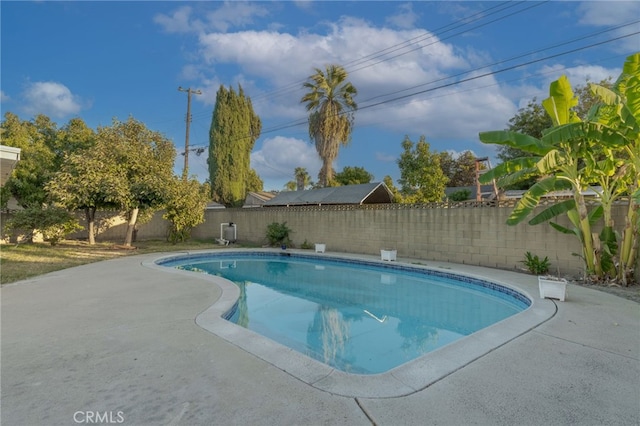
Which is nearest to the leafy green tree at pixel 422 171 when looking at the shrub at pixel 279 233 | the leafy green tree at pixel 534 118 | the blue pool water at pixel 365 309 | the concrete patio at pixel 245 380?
the shrub at pixel 279 233

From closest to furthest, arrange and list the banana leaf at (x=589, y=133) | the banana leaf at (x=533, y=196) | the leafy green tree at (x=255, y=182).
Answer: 1. the banana leaf at (x=589, y=133)
2. the banana leaf at (x=533, y=196)
3. the leafy green tree at (x=255, y=182)

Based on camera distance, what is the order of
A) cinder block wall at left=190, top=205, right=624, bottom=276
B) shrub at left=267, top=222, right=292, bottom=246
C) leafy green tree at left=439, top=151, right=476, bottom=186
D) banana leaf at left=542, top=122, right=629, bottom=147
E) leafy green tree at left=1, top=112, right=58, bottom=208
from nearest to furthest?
banana leaf at left=542, top=122, right=629, bottom=147 < cinder block wall at left=190, top=205, right=624, bottom=276 < leafy green tree at left=1, top=112, right=58, bottom=208 < shrub at left=267, top=222, right=292, bottom=246 < leafy green tree at left=439, top=151, right=476, bottom=186

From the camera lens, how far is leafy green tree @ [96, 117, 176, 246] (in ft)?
41.7

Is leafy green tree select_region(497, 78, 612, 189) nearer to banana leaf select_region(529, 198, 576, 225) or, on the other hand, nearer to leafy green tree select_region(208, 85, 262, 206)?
banana leaf select_region(529, 198, 576, 225)

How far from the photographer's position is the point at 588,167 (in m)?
6.47

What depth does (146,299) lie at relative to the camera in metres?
5.49

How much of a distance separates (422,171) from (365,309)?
37.2 ft

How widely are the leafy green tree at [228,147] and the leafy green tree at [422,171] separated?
1214 cm

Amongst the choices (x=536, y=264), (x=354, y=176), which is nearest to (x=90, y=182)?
(x=536, y=264)

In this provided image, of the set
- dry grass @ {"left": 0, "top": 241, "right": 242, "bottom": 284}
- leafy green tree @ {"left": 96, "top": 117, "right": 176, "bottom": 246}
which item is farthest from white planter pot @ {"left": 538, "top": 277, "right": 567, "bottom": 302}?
leafy green tree @ {"left": 96, "top": 117, "right": 176, "bottom": 246}

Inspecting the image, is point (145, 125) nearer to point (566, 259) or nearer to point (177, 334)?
point (177, 334)

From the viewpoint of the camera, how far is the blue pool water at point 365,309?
14.7ft

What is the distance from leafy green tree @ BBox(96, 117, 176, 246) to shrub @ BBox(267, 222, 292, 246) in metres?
4.74

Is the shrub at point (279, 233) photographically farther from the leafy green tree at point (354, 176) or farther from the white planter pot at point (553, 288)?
the leafy green tree at point (354, 176)
